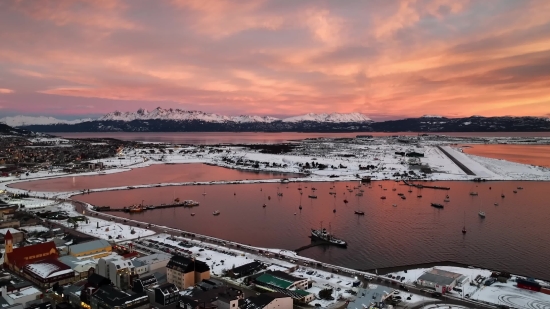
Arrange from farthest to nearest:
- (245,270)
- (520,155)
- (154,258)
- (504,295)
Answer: (520,155), (154,258), (245,270), (504,295)

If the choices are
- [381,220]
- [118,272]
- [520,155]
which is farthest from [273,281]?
[520,155]

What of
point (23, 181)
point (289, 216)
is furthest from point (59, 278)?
point (23, 181)

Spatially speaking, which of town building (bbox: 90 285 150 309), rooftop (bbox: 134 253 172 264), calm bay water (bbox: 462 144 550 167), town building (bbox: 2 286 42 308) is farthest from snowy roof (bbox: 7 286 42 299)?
calm bay water (bbox: 462 144 550 167)

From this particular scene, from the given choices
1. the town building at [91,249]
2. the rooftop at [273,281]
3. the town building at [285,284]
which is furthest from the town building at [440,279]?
the town building at [91,249]

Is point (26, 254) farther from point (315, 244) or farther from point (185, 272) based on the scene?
point (315, 244)

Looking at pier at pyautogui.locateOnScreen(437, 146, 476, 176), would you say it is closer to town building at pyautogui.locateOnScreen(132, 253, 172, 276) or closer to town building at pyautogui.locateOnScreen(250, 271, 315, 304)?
town building at pyautogui.locateOnScreen(250, 271, 315, 304)

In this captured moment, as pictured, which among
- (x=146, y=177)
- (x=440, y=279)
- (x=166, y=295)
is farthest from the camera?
(x=146, y=177)
